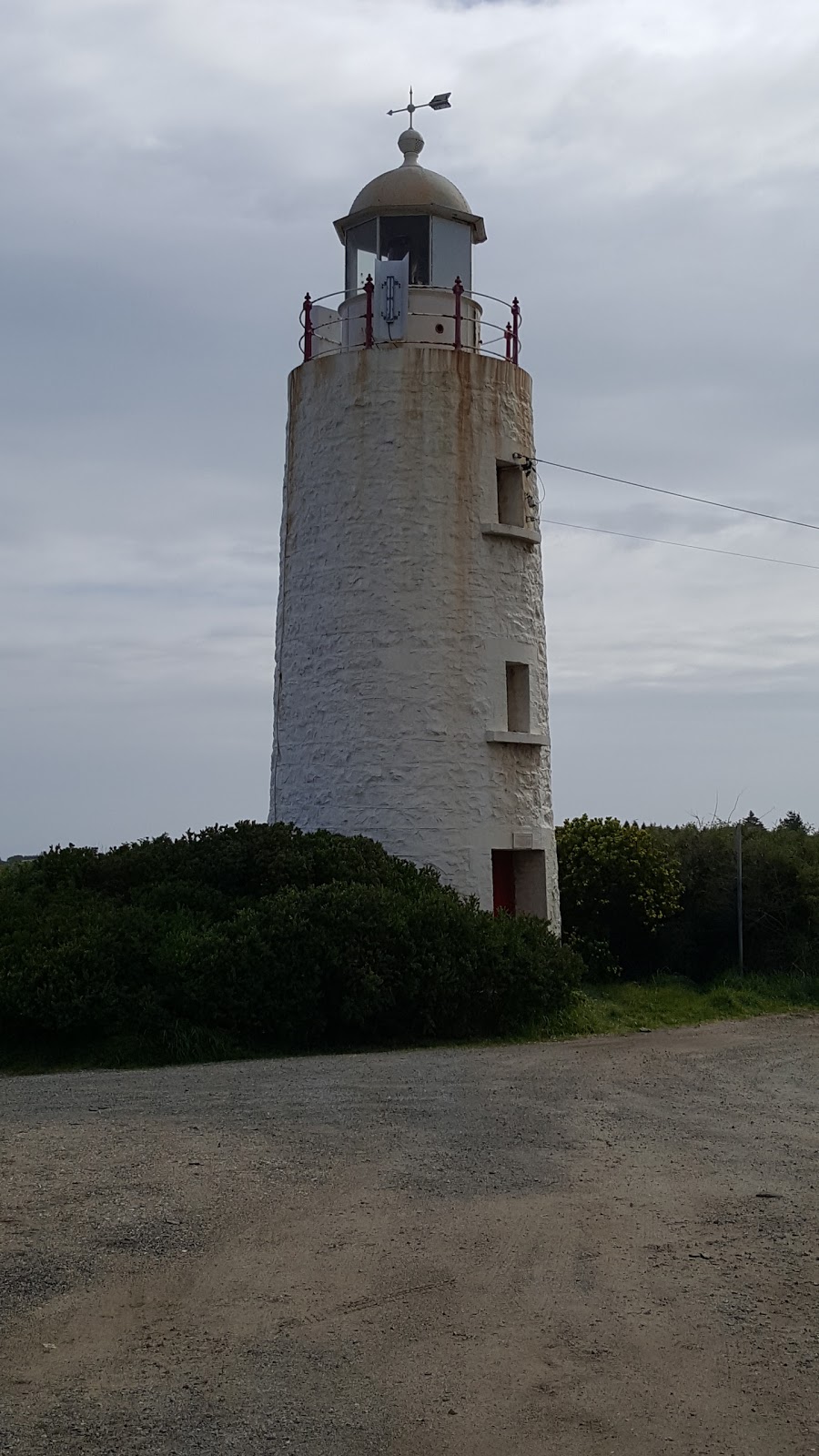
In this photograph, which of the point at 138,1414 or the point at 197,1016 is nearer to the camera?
the point at 138,1414

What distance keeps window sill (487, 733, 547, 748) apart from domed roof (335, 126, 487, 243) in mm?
7644

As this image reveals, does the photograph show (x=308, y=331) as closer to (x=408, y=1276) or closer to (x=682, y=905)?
(x=682, y=905)

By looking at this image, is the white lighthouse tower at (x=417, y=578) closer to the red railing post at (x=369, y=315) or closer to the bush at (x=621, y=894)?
the red railing post at (x=369, y=315)

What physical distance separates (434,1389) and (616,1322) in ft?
3.42

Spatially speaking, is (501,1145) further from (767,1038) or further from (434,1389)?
(767,1038)

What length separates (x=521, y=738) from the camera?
19.7 metres

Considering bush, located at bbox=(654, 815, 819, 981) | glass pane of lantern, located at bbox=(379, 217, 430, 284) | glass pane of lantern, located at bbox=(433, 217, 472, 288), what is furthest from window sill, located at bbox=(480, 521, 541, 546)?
bush, located at bbox=(654, 815, 819, 981)

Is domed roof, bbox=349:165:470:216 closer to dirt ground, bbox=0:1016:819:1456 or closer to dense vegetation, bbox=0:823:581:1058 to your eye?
dense vegetation, bbox=0:823:581:1058

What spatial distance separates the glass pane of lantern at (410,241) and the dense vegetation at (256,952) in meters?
8.68

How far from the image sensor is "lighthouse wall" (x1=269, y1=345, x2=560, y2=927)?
19031 mm

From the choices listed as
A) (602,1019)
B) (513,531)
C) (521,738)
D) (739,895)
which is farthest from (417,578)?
(739,895)

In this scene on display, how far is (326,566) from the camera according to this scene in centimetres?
1980

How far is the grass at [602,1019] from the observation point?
44.6ft

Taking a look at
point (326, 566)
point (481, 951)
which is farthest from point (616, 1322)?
point (326, 566)
